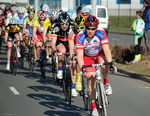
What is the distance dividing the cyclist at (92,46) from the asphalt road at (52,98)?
1156mm

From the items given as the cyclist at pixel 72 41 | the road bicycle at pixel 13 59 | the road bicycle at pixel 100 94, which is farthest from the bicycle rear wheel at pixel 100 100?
the road bicycle at pixel 13 59

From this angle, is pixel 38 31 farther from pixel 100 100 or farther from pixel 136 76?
pixel 100 100

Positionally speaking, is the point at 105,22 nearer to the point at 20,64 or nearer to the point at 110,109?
the point at 20,64

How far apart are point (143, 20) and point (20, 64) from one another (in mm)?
5385

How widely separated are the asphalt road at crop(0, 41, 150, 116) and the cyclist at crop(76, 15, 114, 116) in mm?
1156

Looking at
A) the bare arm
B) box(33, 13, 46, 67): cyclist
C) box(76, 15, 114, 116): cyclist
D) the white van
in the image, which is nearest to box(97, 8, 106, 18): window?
the white van

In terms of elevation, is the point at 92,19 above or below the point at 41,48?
above

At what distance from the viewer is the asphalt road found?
27.8 ft

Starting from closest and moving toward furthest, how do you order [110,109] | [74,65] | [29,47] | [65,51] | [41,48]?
[110,109] < [74,65] < [65,51] < [41,48] < [29,47]

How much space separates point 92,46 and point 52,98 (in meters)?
2.98

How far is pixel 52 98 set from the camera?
10.0 metres

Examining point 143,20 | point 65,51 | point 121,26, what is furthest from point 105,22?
point 65,51

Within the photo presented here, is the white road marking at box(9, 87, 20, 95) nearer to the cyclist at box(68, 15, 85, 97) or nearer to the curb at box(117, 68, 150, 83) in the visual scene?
the cyclist at box(68, 15, 85, 97)

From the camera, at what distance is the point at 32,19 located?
16.4 meters
